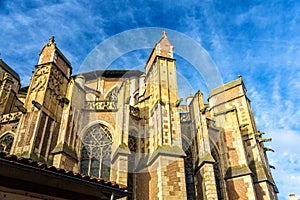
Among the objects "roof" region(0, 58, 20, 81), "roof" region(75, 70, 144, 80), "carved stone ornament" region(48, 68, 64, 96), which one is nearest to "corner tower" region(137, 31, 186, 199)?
"carved stone ornament" region(48, 68, 64, 96)

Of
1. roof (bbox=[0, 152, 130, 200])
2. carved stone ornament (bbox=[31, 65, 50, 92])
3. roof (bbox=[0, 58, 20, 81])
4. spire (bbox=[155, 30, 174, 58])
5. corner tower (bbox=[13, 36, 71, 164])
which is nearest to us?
roof (bbox=[0, 152, 130, 200])

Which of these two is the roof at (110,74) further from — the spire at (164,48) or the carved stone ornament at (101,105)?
the carved stone ornament at (101,105)

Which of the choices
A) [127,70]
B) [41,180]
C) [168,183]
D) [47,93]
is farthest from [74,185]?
[127,70]

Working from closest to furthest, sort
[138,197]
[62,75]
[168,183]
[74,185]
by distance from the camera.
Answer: [74,185], [168,183], [138,197], [62,75]

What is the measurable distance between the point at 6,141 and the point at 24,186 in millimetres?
10712

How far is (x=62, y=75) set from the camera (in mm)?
16000

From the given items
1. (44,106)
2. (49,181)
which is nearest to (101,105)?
(44,106)

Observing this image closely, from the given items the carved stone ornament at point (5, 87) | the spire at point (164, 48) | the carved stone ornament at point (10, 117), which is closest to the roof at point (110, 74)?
the carved stone ornament at point (5, 87)

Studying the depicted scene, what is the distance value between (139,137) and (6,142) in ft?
24.4

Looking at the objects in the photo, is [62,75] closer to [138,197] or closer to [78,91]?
[78,91]

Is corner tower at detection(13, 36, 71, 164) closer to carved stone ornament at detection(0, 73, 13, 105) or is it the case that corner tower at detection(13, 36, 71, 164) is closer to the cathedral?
the cathedral

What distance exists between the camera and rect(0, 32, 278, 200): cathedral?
11.6m

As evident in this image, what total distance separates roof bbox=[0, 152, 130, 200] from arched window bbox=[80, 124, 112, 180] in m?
7.12

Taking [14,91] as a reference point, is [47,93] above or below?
below
